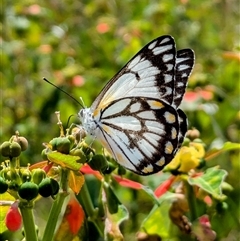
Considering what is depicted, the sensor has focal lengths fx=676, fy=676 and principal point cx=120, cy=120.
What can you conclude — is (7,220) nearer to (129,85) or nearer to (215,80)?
(129,85)

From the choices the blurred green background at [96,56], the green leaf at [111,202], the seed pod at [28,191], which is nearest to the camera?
the seed pod at [28,191]

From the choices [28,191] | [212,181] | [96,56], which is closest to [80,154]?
[28,191]

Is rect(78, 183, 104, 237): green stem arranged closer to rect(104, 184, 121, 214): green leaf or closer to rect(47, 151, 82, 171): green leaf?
rect(104, 184, 121, 214): green leaf

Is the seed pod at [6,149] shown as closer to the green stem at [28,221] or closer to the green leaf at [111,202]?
the green stem at [28,221]

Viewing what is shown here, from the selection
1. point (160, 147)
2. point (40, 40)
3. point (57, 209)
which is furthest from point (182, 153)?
point (40, 40)

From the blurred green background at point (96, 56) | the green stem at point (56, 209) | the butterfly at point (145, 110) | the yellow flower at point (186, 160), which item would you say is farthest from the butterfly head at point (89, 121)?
the blurred green background at point (96, 56)

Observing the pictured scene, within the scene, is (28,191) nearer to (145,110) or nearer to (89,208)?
(89,208)

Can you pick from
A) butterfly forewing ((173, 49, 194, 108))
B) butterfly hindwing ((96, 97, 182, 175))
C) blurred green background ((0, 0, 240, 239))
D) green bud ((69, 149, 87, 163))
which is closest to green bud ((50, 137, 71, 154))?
green bud ((69, 149, 87, 163))
